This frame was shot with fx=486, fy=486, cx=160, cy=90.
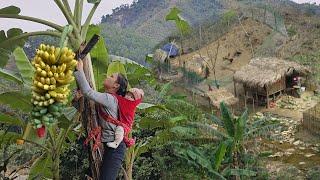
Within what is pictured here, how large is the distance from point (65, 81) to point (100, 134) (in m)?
0.37

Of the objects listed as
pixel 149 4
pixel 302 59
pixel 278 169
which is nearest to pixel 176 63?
pixel 302 59

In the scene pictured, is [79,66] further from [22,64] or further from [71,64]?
[22,64]

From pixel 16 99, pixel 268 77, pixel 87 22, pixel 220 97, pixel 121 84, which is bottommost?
pixel 220 97

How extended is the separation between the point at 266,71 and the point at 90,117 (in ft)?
22.4

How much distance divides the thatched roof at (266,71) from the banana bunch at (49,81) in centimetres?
683

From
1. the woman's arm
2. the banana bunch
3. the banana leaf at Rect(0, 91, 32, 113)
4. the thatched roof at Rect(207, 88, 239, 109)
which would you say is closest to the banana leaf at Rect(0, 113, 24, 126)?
the banana leaf at Rect(0, 91, 32, 113)

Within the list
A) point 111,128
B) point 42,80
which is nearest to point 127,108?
point 111,128

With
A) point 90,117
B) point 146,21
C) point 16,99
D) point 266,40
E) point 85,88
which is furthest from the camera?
point 146,21

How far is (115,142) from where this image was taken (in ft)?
6.10

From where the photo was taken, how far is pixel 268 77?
320 inches

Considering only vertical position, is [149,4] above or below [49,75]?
above

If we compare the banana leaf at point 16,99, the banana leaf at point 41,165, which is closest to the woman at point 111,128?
the banana leaf at point 16,99

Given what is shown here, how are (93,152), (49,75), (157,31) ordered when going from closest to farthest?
(49,75), (93,152), (157,31)

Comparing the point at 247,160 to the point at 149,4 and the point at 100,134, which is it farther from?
the point at 149,4
